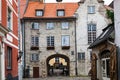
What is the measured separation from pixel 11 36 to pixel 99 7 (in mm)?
34710

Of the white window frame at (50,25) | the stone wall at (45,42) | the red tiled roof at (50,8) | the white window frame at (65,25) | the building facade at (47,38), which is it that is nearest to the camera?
the stone wall at (45,42)

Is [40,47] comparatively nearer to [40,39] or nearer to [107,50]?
[40,39]

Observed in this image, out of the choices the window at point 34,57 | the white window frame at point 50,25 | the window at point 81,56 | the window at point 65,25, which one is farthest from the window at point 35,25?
the window at point 81,56

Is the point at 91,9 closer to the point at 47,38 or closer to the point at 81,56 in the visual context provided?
the point at 81,56

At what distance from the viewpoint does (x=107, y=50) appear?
68.5 feet

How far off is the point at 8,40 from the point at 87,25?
3496 centimetres

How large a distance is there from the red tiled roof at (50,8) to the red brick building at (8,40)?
30.0 metres

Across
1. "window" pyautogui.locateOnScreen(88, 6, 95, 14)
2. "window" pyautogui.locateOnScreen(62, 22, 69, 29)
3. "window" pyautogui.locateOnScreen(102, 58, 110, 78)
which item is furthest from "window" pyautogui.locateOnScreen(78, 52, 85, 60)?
"window" pyautogui.locateOnScreen(102, 58, 110, 78)

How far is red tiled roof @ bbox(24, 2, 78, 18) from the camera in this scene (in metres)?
56.0

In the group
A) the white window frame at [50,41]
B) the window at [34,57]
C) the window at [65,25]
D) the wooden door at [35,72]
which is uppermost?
the window at [65,25]

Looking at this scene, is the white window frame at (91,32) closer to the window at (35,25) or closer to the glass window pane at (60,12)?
the glass window pane at (60,12)

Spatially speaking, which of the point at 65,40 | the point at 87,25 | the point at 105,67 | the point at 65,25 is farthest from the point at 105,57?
the point at 65,25

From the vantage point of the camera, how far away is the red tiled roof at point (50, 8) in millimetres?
56031

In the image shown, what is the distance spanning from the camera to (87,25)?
55.2 meters
